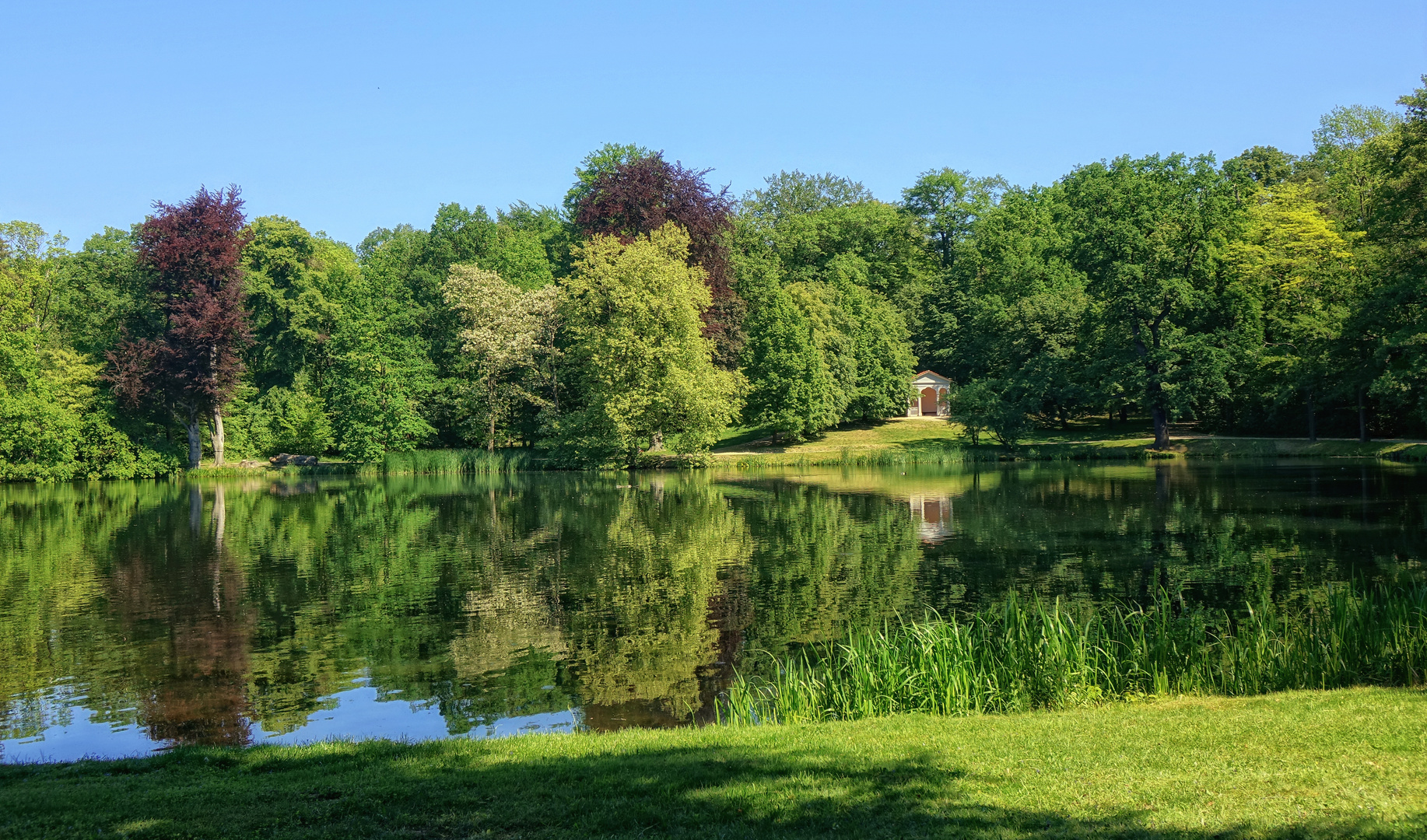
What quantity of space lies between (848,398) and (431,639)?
47.8 metres

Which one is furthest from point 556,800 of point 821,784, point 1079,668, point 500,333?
point 500,333

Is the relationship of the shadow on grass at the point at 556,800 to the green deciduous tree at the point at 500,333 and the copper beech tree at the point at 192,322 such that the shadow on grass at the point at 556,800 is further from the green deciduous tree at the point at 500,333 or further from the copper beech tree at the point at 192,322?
the copper beech tree at the point at 192,322

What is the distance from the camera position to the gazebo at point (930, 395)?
69.6 metres

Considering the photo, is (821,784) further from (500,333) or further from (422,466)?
(422,466)

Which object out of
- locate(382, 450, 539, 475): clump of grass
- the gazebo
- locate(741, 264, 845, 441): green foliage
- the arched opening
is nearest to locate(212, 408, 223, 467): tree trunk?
locate(382, 450, 539, 475): clump of grass

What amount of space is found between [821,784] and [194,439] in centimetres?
5812

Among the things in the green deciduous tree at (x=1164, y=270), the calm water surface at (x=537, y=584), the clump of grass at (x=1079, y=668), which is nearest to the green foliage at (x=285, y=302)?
the calm water surface at (x=537, y=584)

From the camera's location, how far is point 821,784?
6719 millimetres

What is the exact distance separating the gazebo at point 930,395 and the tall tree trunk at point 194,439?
1792 inches

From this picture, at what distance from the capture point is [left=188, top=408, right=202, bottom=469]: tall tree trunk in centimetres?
5600

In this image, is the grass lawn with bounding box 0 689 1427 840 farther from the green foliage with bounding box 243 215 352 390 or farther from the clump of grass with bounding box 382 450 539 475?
the green foliage with bounding box 243 215 352 390

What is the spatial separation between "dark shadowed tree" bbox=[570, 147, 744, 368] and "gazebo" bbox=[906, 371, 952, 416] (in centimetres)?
1794

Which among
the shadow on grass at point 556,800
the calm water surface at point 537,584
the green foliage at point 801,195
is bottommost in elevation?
the calm water surface at point 537,584

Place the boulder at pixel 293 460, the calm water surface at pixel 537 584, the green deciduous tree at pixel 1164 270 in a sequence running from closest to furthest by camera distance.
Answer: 1. the calm water surface at pixel 537 584
2. the green deciduous tree at pixel 1164 270
3. the boulder at pixel 293 460
